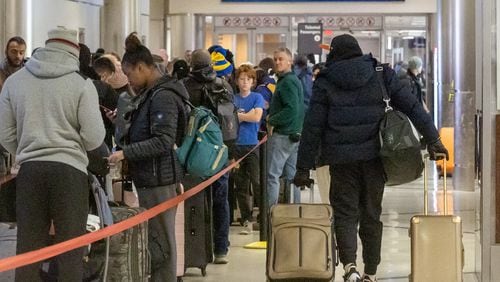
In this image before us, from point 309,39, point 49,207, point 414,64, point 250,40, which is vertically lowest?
point 49,207

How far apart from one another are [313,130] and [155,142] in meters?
1.17

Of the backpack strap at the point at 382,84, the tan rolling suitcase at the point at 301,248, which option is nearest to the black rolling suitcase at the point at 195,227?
the tan rolling suitcase at the point at 301,248

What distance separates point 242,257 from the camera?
8.95 m

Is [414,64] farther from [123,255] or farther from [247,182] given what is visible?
[123,255]

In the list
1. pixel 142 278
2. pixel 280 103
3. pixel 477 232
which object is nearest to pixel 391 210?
pixel 280 103

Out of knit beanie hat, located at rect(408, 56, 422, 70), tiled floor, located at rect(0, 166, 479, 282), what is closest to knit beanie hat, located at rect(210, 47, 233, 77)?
tiled floor, located at rect(0, 166, 479, 282)

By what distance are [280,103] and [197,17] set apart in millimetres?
17332

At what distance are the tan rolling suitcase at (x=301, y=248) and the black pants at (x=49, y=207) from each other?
55.3 inches

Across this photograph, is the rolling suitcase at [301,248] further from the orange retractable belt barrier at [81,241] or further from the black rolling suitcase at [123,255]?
the black rolling suitcase at [123,255]

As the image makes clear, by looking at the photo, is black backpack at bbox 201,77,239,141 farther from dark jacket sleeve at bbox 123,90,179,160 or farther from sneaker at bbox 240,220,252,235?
sneaker at bbox 240,220,252,235

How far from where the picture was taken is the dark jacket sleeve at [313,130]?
22.3 feet

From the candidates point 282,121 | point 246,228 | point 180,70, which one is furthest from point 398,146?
point 246,228

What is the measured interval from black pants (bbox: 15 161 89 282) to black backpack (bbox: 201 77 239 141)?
258 centimetres

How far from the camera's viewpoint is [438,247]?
6.54 metres
